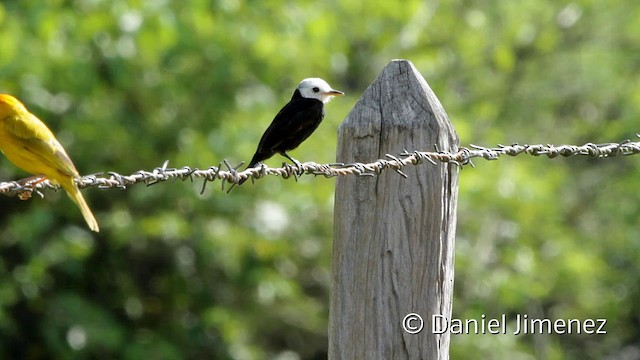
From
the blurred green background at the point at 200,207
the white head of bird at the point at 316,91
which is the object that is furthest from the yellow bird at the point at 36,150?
the blurred green background at the point at 200,207

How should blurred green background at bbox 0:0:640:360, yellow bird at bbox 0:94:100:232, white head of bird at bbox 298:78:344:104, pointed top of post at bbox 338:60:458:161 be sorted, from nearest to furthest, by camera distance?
pointed top of post at bbox 338:60:458:161 → yellow bird at bbox 0:94:100:232 → white head of bird at bbox 298:78:344:104 → blurred green background at bbox 0:0:640:360

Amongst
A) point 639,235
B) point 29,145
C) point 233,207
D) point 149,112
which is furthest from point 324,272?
point 29,145

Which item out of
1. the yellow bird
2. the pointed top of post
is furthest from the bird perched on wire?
the pointed top of post

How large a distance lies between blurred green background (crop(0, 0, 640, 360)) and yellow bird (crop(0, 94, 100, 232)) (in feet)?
9.64

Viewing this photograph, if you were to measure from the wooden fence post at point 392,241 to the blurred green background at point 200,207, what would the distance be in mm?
4360

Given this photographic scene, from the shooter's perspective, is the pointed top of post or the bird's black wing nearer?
the pointed top of post

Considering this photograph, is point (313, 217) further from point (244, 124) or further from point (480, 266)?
point (480, 266)

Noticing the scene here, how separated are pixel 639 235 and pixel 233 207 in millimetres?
4930

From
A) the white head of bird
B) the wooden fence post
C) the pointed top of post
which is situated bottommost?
the wooden fence post

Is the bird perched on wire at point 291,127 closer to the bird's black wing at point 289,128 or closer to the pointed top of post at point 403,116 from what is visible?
the bird's black wing at point 289,128

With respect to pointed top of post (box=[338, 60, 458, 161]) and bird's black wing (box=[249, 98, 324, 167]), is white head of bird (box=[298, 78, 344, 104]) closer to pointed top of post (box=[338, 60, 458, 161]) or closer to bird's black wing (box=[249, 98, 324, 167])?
bird's black wing (box=[249, 98, 324, 167])

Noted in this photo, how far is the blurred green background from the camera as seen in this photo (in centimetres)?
761

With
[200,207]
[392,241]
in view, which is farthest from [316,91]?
[392,241]

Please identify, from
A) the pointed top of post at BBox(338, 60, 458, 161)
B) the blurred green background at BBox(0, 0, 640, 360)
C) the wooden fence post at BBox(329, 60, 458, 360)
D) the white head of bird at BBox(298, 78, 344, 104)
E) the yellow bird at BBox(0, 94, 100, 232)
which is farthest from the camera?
the blurred green background at BBox(0, 0, 640, 360)
